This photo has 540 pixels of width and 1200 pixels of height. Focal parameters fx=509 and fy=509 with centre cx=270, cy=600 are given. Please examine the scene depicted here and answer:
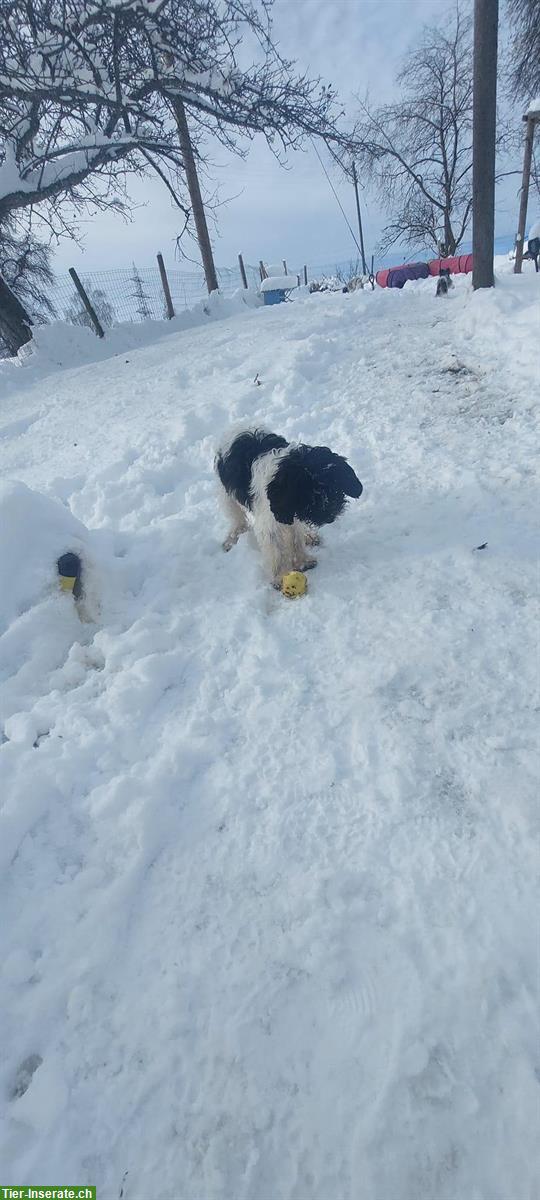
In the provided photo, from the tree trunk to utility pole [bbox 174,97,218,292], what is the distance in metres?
4.43

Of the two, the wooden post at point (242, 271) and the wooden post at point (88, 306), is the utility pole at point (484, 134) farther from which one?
the wooden post at point (242, 271)

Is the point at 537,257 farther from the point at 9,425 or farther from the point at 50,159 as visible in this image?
the point at 9,425

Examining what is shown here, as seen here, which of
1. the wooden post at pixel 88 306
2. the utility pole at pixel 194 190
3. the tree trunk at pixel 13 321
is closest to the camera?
the utility pole at pixel 194 190

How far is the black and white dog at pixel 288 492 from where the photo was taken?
3246 millimetres

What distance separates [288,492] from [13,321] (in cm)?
1145

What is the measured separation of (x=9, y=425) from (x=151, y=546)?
5003 millimetres

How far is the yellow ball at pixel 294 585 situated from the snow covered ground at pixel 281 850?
8 cm

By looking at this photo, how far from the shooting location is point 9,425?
748 centimetres

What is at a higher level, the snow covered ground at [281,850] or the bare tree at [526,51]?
the bare tree at [526,51]


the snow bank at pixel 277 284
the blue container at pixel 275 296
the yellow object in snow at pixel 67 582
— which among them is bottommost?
the yellow object in snow at pixel 67 582

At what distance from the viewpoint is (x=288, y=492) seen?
3.24m

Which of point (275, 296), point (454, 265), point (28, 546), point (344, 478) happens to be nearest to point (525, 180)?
point (344, 478)

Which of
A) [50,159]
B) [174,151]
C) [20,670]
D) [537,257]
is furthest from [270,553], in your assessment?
[537,257]

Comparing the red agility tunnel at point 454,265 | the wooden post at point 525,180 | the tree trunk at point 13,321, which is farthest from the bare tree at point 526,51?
the tree trunk at point 13,321
